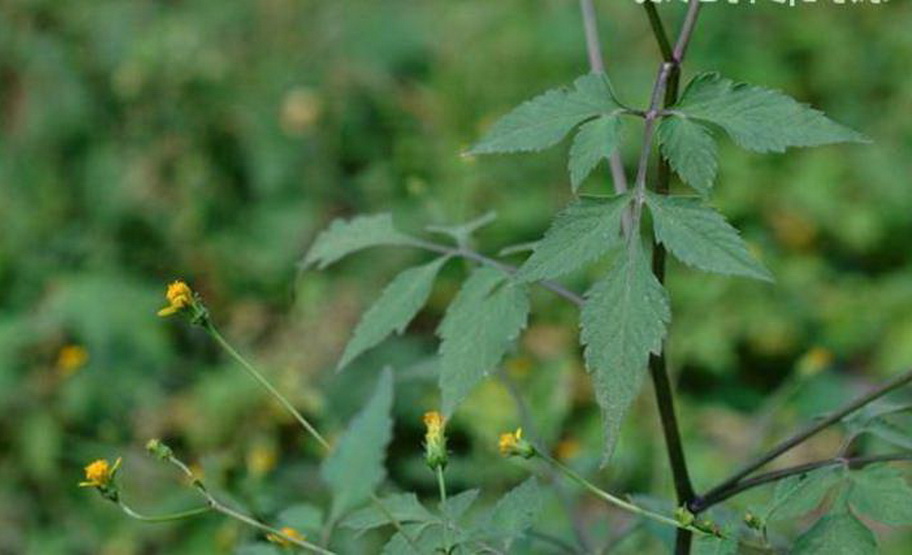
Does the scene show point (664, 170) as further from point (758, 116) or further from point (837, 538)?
point (837, 538)

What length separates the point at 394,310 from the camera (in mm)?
1431

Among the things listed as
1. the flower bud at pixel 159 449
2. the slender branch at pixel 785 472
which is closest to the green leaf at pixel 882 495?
the slender branch at pixel 785 472

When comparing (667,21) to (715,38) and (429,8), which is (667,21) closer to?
(715,38)

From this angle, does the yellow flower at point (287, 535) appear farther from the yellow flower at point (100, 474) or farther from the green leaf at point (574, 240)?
the green leaf at point (574, 240)

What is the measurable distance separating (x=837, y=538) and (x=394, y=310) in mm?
477

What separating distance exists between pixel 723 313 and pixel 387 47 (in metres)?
1.34

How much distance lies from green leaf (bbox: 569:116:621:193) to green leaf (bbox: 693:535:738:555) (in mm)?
328

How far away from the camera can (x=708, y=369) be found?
356 cm

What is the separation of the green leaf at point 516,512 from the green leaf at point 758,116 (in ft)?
1.19

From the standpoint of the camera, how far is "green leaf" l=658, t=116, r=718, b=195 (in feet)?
3.85

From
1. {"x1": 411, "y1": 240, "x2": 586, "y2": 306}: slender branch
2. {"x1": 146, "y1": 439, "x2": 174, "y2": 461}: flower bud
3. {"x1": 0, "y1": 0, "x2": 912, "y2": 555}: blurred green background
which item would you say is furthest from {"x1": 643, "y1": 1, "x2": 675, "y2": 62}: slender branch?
{"x1": 0, "y1": 0, "x2": 912, "y2": 555}: blurred green background

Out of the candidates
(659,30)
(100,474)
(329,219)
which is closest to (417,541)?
(100,474)

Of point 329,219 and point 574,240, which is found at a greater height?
point 574,240

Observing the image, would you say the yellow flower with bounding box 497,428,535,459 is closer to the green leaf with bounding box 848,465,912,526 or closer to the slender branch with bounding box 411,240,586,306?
the slender branch with bounding box 411,240,586,306
